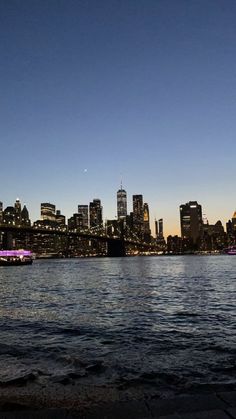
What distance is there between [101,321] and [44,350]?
645 cm

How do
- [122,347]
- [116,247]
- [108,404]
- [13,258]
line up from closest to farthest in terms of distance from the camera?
1. [108,404]
2. [122,347]
3. [13,258]
4. [116,247]

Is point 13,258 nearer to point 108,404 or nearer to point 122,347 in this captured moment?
point 122,347

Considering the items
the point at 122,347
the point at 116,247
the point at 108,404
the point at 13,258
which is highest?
the point at 116,247

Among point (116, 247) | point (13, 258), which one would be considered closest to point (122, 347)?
point (13, 258)

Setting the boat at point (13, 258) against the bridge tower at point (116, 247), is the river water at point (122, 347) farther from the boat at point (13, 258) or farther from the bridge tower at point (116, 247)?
the bridge tower at point (116, 247)

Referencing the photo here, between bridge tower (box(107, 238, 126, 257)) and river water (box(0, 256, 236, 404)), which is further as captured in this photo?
bridge tower (box(107, 238, 126, 257))

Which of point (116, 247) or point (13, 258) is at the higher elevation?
point (116, 247)

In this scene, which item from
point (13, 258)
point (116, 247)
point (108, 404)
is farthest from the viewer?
point (116, 247)

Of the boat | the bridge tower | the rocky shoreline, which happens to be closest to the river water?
the rocky shoreline

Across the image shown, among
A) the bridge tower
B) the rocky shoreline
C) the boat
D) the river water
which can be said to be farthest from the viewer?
the bridge tower

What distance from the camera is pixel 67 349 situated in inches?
484

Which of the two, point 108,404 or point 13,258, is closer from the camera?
point 108,404

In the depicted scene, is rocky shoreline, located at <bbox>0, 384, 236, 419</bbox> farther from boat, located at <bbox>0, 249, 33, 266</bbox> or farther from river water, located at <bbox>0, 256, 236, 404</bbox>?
boat, located at <bbox>0, 249, 33, 266</bbox>

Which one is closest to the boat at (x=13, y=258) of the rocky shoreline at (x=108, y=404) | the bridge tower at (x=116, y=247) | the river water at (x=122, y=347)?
the bridge tower at (x=116, y=247)
